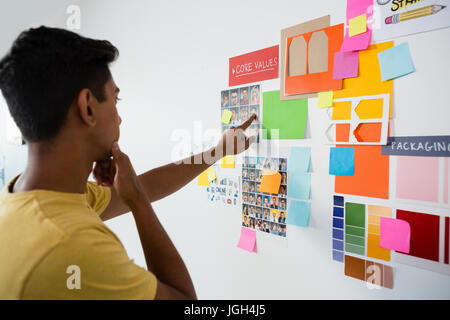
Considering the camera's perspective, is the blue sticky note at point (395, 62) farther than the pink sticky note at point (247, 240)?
No

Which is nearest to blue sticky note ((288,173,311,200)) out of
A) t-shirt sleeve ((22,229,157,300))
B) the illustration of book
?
the illustration of book

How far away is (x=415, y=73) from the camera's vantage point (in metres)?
0.73

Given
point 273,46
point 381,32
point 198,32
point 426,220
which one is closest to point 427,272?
point 426,220

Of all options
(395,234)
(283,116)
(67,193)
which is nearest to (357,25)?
(283,116)

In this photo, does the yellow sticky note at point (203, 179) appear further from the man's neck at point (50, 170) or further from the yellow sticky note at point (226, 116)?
the man's neck at point (50, 170)

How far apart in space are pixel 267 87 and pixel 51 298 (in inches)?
32.1

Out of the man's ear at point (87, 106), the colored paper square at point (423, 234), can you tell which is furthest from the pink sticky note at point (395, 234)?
the man's ear at point (87, 106)

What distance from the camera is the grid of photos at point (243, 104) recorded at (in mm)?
1059

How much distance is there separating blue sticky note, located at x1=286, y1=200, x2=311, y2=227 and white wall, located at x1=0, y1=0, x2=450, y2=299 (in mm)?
28

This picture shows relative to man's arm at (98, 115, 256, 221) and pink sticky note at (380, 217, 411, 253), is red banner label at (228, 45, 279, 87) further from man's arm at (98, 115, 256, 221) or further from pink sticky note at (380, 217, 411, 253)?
pink sticky note at (380, 217, 411, 253)

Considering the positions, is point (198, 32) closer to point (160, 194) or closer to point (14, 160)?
point (160, 194)

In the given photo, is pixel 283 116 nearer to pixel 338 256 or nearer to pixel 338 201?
pixel 338 201

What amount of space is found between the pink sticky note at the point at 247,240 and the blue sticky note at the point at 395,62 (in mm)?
635

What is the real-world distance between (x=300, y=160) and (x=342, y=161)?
0.42 ft
